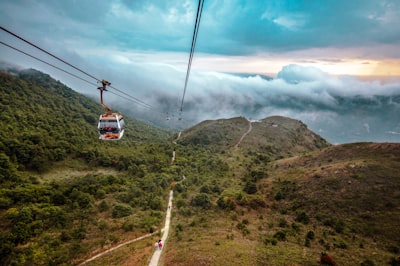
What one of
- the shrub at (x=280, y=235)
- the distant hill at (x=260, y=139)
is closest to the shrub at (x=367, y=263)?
the shrub at (x=280, y=235)

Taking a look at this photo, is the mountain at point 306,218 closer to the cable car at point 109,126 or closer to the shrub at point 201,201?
the shrub at point 201,201

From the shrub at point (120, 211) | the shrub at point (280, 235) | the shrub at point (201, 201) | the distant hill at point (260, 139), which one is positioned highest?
the distant hill at point (260, 139)

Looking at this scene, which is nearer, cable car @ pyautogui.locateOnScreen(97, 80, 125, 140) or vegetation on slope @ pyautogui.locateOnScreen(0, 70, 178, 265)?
cable car @ pyautogui.locateOnScreen(97, 80, 125, 140)

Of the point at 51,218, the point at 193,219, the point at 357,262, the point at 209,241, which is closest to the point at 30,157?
the point at 51,218

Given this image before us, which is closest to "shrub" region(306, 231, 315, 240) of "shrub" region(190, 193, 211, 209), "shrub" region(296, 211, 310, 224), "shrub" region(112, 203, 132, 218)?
"shrub" region(296, 211, 310, 224)

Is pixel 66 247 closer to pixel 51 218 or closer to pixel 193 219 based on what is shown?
pixel 51 218

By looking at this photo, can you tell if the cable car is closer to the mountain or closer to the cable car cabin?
the cable car cabin

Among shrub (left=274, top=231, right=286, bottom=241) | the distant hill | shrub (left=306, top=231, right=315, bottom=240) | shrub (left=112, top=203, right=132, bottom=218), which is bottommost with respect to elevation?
shrub (left=112, top=203, right=132, bottom=218)

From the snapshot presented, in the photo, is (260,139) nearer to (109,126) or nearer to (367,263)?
(367,263)

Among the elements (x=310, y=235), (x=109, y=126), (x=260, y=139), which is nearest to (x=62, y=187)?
(x=109, y=126)

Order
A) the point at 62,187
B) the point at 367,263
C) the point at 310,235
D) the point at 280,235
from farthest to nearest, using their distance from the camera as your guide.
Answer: the point at 62,187
the point at 310,235
the point at 280,235
the point at 367,263

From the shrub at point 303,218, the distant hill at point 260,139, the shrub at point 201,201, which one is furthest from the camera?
the distant hill at point 260,139
